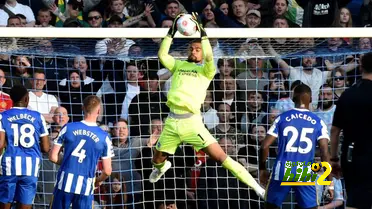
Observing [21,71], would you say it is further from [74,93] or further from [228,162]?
[228,162]

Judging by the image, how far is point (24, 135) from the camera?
13.1 metres

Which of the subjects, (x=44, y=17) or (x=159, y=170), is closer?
(x=159, y=170)

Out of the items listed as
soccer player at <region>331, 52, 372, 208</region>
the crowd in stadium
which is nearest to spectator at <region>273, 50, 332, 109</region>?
the crowd in stadium

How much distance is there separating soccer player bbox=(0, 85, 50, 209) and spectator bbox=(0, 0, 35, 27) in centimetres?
368

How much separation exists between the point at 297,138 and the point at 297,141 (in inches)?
1.4

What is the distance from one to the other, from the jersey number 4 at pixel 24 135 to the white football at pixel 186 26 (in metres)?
2.08

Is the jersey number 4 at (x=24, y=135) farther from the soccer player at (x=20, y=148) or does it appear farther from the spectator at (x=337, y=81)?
the spectator at (x=337, y=81)

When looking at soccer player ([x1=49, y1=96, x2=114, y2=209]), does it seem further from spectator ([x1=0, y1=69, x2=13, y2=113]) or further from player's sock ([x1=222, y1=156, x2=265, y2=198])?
spectator ([x1=0, y1=69, x2=13, y2=113])

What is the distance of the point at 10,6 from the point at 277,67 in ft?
13.6

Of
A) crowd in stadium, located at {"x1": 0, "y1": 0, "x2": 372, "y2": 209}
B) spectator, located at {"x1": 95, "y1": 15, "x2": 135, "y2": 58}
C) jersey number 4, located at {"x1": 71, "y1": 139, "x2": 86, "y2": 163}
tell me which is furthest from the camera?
crowd in stadium, located at {"x1": 0, "y1": 0, "x2": 372, "y2": 209}

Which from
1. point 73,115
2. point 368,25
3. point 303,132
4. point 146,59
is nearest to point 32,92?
point 73,115

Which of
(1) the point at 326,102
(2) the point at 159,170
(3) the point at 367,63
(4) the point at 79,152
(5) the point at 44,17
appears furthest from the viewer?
(5) the point at 44,17

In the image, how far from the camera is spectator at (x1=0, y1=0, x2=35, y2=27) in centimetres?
1655

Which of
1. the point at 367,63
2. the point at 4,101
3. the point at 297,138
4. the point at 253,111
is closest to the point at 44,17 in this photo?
the point at 4,101
